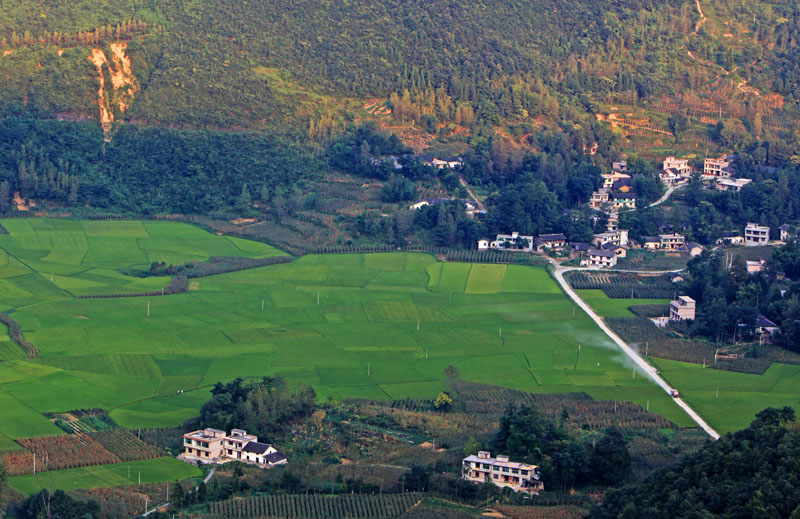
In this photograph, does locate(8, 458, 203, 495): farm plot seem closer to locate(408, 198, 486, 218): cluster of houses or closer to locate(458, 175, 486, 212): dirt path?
locate(408, 198, 486, 218): cluster of houses

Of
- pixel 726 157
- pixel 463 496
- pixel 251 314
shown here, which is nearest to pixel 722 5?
pixel 726 157

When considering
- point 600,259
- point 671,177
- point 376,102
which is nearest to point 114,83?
point 376,102

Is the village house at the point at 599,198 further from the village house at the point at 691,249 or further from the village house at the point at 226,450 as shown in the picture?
the village house at the point at 226,450

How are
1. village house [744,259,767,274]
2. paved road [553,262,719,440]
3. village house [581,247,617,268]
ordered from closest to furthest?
paved road [553,262,719,440], village house [744,259,767,274], village house [581,247,617,268]

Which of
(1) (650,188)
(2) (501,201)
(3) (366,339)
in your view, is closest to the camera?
(3) (366,339)

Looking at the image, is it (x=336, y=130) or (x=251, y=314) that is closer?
(x=251, y=314)

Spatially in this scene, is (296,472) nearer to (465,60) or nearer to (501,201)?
(501,201)

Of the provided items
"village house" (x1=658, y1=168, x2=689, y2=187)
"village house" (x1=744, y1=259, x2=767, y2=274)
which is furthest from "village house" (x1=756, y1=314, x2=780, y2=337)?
"village house" (x1=658, y1=168, x2=689, y2=187)
